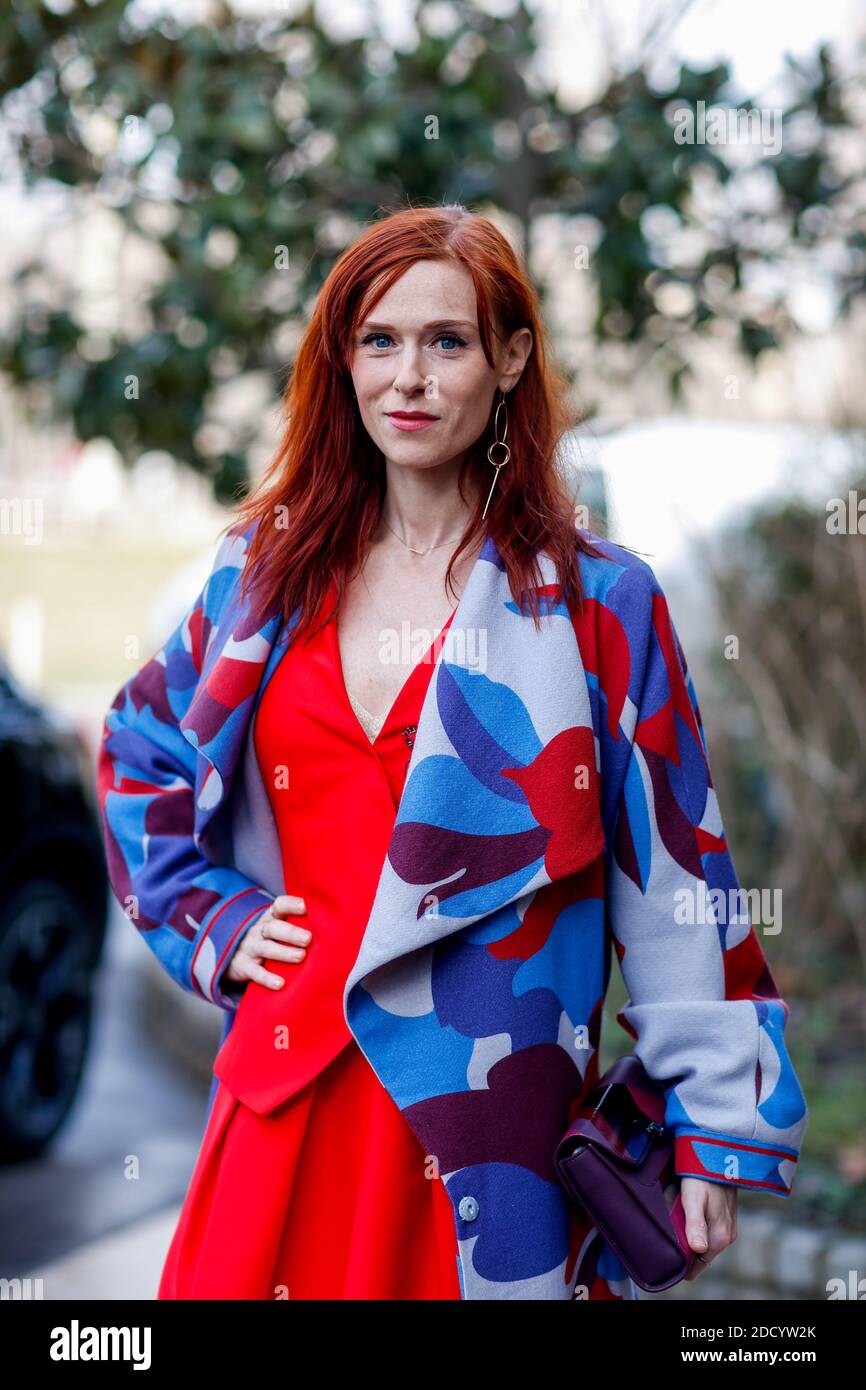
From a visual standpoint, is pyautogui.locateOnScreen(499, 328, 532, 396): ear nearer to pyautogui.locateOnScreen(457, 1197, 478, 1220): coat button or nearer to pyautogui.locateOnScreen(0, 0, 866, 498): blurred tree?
pyautogui.locateOnScreen(457, 1197, 478, 1220): coat button

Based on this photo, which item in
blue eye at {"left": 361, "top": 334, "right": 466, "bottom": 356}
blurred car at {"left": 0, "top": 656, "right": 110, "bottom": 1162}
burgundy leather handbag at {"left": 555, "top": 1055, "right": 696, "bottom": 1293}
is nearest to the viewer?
burgundy leather handbag at {"left": 555, "top": 1055, "right": 696, "bottom": 1293}

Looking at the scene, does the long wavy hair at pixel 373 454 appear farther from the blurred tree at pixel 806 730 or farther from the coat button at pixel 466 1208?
the blurred tree at pixel 806 730

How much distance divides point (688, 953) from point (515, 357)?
0.77 meters

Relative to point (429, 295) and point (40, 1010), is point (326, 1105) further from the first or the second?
point (40, 1010)

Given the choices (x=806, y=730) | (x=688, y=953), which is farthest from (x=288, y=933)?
(x=806, y=730)

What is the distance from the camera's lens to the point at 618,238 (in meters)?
3.49

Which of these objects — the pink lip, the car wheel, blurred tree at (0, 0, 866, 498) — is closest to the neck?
the pink lip

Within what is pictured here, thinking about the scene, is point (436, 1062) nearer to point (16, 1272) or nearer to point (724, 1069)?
point (724, 1069)

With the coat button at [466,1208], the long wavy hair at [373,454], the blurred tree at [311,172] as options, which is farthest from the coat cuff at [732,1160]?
the blurred tree at [311,172]

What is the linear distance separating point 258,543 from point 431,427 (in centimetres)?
32

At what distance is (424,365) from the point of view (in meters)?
1.72

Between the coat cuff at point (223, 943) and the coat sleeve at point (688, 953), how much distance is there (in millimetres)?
466

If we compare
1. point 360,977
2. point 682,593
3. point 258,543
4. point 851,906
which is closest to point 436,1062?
point 360,977

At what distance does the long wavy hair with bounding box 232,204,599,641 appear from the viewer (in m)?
1.74
